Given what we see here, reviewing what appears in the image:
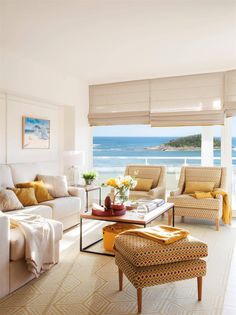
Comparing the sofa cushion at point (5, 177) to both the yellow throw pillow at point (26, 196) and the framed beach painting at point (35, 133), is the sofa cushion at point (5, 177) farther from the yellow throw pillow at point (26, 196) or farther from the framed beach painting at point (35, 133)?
the framed beach painting at point (35, 133)

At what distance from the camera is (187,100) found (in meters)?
5.73

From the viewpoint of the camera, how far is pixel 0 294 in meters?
2.60

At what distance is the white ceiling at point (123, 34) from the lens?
3111 mm

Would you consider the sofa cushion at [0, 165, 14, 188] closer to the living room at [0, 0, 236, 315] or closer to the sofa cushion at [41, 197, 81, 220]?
the living room at [0, 0, 236, 315]

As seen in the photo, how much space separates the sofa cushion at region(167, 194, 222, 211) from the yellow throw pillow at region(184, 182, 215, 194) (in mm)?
303

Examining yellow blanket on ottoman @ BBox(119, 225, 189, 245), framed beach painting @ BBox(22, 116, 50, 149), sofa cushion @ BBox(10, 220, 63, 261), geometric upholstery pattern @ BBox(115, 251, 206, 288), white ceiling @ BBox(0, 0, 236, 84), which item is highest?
white ceiling @ BBox(0, 0, 236, 84)

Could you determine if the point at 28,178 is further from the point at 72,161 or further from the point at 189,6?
the point at 189,6

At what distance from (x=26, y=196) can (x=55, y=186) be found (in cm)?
70

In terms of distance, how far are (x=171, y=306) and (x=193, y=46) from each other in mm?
3230

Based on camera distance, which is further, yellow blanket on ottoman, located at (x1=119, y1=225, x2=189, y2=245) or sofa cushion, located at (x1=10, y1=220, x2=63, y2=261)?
sofa cushion, located at (x1=10, y1=220, x2=63, y2=261)

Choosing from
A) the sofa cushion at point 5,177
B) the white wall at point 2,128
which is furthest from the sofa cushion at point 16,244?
the white wall at point 2,128

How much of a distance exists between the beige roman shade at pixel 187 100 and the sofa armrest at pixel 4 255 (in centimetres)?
394

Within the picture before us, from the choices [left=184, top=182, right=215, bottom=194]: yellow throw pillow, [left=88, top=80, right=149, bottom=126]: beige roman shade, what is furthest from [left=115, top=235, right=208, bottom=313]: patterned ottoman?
[left=88, top=80, right=149, bottom=126]: beige roman shade

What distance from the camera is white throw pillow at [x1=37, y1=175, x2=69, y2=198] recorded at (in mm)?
4793
